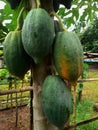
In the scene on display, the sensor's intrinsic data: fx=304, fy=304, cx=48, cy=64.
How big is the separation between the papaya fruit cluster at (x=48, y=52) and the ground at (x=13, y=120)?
3.42m

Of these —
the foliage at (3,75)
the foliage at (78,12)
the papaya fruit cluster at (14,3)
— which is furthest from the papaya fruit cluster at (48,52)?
the foliage at (3,75)

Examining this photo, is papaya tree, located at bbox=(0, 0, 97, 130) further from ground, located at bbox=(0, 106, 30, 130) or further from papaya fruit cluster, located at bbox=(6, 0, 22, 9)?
ground, located at bbox=(0, 106, 30, 130)

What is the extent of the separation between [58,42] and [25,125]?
3.61m

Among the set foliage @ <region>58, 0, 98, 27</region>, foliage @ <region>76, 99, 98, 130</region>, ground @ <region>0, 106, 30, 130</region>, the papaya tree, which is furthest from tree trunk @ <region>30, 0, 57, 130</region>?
ground @ <region>0, 106, 30, 130</region>

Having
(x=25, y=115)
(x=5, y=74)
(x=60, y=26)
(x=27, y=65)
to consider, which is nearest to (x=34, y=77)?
(x=27, y=65)

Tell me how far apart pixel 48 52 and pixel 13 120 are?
12.5 feet

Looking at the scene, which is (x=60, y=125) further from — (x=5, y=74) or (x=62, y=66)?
(x=5, y=74)

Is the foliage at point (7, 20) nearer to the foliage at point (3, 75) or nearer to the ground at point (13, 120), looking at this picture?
the foliage at point (3, 75)

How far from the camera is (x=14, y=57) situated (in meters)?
0.76

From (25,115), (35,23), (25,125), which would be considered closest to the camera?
(35,23)

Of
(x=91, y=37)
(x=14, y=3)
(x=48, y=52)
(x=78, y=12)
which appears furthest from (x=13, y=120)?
(x=91, y=37)

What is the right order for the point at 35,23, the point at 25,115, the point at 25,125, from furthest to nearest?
the point at 25,115
the point at 25,125
the point at 35,23

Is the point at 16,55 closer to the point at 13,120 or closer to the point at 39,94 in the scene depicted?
the point at 39,94

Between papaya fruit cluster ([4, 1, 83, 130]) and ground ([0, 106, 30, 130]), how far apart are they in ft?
11.2
